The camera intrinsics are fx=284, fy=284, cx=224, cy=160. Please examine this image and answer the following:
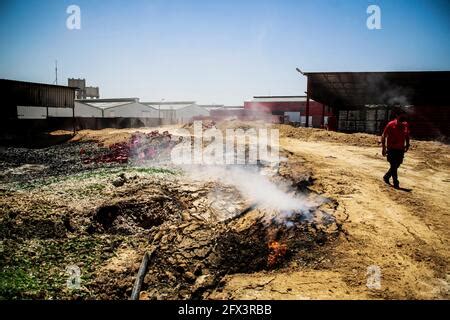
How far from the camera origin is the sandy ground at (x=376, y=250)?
3.69 m

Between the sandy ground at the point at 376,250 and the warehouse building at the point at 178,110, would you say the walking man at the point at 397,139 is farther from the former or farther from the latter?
the warehouse building at the point at 178,110

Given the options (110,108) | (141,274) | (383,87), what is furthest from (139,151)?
(110,108)

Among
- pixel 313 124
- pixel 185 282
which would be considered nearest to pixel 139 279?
pixel 185 282

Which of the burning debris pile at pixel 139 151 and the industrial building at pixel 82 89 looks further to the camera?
the industrial building at pixel 82 89

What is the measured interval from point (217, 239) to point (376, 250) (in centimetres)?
259

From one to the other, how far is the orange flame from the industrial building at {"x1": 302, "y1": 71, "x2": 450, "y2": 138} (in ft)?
46.8

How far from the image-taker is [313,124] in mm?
37688

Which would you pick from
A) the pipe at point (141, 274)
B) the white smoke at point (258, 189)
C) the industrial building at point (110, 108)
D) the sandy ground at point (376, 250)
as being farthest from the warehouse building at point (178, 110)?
the pipe at point (141, 274)

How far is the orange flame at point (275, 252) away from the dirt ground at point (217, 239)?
0.03 m

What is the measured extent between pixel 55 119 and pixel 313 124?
2945 cm

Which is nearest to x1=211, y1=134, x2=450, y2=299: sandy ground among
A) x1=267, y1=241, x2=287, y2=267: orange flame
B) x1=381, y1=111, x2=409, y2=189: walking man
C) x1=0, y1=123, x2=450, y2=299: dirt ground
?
x1=0, y1=123, x2=450, y2=299: dirt ground

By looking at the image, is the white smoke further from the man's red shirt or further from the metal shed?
the metal shed

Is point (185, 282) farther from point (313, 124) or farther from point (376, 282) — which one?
point (313, 124)
